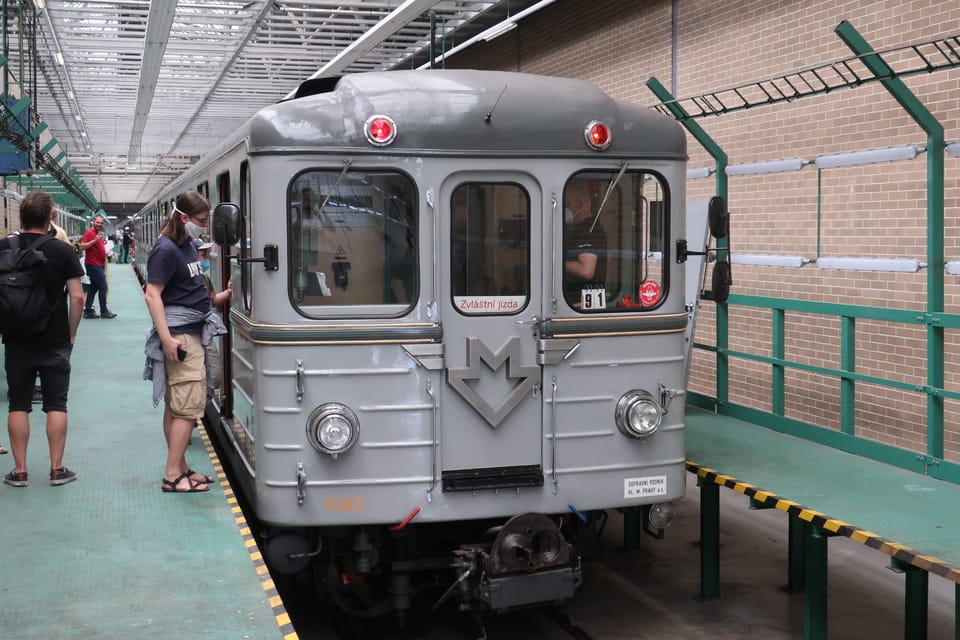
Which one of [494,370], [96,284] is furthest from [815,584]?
[96,284]

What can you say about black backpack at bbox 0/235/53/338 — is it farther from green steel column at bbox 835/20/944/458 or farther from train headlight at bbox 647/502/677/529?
green steel column at bbox 835/20/944/458

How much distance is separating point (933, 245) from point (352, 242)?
3.53m

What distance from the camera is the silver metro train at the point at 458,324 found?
→ 16.2 feet

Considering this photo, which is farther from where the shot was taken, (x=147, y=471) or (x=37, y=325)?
(x=147, y=471)

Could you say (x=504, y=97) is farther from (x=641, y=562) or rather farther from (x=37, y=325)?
(x=641, y=562)

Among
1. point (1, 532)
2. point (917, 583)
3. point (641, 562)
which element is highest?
point (1, 532)

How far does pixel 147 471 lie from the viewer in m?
6.32

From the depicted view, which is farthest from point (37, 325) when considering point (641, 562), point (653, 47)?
point (653, 47)

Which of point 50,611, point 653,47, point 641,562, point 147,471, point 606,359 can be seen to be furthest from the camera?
point 653,47

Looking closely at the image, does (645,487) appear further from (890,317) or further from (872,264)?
(872,264)

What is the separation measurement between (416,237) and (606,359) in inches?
46.6

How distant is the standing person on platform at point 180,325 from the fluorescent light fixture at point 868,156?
17.3 ft

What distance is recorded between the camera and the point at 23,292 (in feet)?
17.9

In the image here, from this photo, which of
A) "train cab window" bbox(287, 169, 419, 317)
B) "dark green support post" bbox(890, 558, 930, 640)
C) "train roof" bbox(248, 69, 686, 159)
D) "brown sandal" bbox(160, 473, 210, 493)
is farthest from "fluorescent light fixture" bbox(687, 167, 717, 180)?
"brown sandal" bbox(160, 473, 210, 493)
